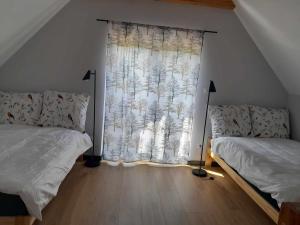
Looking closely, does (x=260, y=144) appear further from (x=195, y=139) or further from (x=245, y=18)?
(x=245, y=18)

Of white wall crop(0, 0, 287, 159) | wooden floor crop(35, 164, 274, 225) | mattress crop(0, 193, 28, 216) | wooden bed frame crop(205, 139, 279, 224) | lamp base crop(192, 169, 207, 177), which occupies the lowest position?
wooden floor crop(35, 164, 274, 225)

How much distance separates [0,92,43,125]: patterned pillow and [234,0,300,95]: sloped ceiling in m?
2.81

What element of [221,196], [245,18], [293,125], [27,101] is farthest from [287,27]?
[27,101]

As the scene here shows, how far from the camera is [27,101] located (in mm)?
3363

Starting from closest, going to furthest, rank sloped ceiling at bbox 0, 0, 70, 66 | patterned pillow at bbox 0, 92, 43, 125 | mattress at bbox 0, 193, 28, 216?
mattress at bbox 0, 193, 28, 216 → sloped ceiling at bbox 0, 0, 70, 66 → patterned pillow at bbox 0, 92, 43, 125

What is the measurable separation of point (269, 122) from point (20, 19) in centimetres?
332

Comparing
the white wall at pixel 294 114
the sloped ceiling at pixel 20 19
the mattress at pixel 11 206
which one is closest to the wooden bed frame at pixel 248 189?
the white wall at pixel 294 114

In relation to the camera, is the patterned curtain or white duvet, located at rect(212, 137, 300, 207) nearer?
white duvet, located at rect(212, 137, 300, 207)

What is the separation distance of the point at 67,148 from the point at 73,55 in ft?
4.63

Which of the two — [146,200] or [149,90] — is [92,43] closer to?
[149,90]

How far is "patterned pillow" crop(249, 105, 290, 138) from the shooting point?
3.73 metres

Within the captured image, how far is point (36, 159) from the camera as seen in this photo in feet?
7.16

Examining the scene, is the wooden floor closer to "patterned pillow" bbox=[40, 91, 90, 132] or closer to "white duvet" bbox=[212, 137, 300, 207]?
"white duvet" bbox=[212, 137, 300, 207]

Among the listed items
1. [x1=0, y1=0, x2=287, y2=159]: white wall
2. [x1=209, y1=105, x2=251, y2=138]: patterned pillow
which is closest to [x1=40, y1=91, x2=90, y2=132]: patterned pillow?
[x1=0, y1=0, x2=287, y2=159]: white wall
